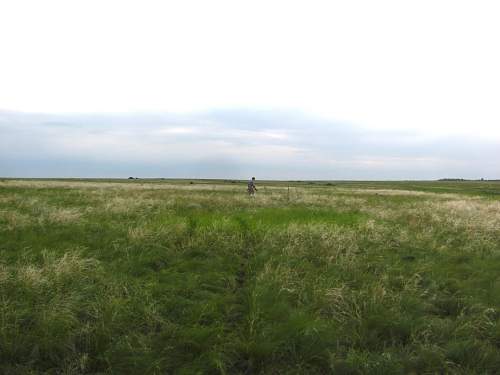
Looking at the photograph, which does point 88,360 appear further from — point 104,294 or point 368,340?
point 368,340

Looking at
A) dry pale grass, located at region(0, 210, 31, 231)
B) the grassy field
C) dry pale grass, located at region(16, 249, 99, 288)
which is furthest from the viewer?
dry pale grass, located at region(0, 210, 31, 231)

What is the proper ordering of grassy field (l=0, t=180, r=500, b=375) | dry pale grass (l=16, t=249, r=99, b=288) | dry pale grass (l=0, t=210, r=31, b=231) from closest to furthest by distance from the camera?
grassy field (l=0, t=180, r=500, b=375) → dry pale grass (l=16, t=249, r=99, b=288) → dry pale grass (l=0, t=210, r=31, b=231)

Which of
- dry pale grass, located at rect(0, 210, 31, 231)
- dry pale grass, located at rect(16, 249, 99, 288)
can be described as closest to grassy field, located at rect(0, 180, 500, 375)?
dry pale grass, located at rect(16, 249, 99, 288)

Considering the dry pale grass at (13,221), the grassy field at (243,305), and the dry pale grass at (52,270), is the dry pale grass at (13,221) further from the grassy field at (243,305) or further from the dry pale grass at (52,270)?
the dry pale grass at (52,270)

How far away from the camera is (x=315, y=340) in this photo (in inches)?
188

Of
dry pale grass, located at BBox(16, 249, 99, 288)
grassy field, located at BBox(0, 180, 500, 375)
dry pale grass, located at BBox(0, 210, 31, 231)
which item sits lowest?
grassy field, located at BBox(0, 180, 500, 375)

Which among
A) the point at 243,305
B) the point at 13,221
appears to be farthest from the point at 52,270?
the point at 13,221

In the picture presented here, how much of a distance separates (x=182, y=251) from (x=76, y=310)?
13.1 ft

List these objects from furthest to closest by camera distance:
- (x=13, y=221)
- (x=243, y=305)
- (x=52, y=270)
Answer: (x=13, y=221)
(x=52, y=270)
(x=243, y=305)

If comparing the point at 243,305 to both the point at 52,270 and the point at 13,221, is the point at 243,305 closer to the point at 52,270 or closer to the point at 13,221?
the point at 52,270

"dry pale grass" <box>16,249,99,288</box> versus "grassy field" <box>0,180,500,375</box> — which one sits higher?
"dry pale grass" <box>16,249,99,288</box>

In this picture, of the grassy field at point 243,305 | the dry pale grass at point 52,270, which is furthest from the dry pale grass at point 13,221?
the dry pale grass at point 52,270

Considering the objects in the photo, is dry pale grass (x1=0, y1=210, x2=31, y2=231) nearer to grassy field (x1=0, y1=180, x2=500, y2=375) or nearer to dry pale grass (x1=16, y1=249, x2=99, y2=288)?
grassy field (x1=0, y1=180, x2=500, y2=375)

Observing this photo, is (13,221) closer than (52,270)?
No
